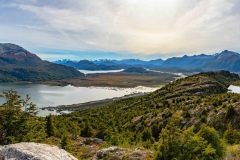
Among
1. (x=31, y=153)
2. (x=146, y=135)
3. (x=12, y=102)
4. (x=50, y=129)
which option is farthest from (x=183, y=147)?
(x=50, y=129)

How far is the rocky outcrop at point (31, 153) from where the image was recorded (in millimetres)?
16109

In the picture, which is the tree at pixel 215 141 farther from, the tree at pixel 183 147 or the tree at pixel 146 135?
the tree at pixel 146 135

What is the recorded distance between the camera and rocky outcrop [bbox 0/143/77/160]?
16.1 metres

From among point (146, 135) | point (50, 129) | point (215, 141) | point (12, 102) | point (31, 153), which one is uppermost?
point (31, 153)

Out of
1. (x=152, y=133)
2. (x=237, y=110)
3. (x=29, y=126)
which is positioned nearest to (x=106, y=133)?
(x=152, y=133)

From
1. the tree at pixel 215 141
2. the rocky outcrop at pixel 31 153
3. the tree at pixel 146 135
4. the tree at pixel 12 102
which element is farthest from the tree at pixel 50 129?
the rocky outcrop at pixel 31 153

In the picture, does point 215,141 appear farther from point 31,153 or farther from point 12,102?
point 12,102

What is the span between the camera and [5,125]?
37.2 meters

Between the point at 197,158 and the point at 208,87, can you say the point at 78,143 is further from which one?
the point at 208,87

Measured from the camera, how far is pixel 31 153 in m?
16.3

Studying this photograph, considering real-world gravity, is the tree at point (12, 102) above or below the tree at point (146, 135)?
above

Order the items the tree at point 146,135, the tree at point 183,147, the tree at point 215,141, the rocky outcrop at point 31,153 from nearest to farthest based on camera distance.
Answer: the rocky outcrop at point 31,153 → the tree at point 183,147 → the tree at point 215,141 → the tree at point 146,135

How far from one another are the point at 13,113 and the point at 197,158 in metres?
25.0

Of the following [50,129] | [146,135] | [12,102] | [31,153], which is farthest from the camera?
[50,129]
